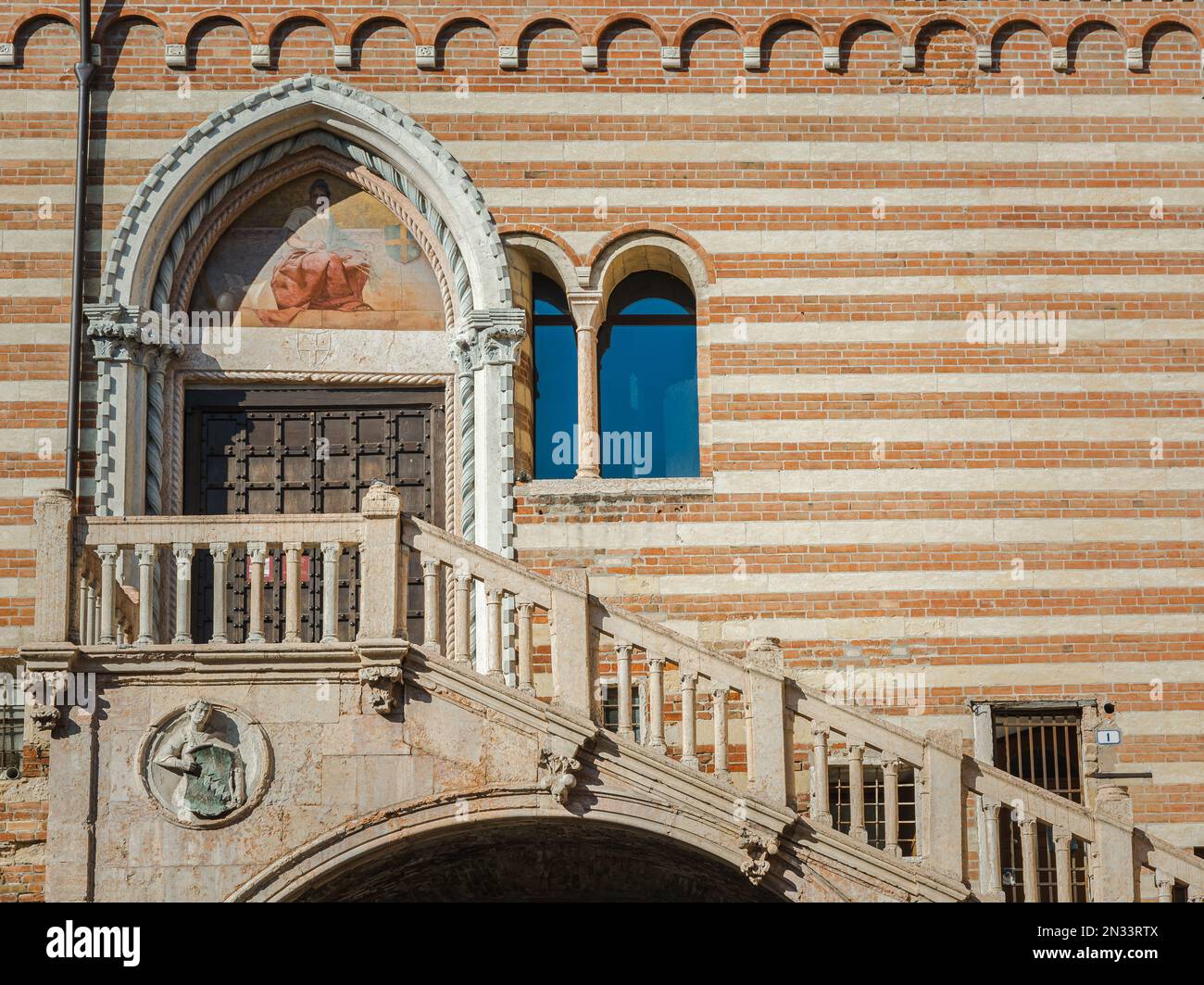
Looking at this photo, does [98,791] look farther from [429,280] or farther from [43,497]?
[429,280]

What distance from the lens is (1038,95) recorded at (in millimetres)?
17469

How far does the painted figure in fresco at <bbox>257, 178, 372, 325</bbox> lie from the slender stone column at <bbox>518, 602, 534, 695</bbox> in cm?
440

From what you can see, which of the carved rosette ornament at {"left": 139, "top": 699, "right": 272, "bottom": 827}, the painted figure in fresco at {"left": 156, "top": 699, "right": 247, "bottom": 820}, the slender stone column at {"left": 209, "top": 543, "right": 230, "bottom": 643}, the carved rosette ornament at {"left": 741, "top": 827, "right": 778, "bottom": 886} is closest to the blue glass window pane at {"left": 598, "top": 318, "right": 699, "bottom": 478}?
the slender stone column at {"left": 209, "top": 543, "right": 230, "bottom": 643}

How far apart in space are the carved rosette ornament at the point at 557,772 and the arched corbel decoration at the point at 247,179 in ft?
10.6

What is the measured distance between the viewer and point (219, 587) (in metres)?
13.5

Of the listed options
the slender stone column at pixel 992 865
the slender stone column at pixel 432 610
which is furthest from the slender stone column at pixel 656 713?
the slender stone column at pixel 992 865

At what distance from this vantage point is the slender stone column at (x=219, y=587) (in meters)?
13.5

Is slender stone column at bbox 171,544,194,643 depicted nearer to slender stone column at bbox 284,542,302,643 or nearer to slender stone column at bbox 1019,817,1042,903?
slender stone column at bbox 284,542,302,643

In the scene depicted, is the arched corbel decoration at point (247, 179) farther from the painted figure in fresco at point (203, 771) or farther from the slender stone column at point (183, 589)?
the painted figure in fresco at point (203, 771)

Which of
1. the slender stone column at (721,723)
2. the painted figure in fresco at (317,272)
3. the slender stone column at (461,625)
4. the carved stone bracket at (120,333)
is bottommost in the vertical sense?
the slender stone column at (721,723)

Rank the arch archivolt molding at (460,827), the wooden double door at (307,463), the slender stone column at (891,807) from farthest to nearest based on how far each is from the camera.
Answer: the wooden double door at (307,463)
the slender stone column at (891,807)
the arch archivolt molding at (460,827)
